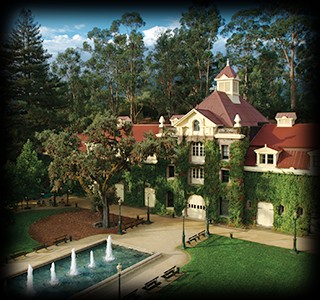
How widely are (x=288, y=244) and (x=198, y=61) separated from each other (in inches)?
1480

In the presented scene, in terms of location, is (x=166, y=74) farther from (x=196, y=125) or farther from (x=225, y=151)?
(x=225, y=151)

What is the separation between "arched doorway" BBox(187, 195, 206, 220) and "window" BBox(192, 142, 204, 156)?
4.29 m

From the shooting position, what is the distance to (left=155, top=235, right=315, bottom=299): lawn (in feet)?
56.0

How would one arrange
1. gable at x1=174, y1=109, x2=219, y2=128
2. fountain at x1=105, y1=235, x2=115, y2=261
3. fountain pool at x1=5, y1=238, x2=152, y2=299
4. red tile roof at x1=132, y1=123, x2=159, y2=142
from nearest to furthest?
fountain pool at x1=5, y1=238, x2=152, y2=299
fountain at x1=105, y1=235, x2=115, y2=261
gable at x1=174, y1=109, x2=219, y2=128
red tile roof at x1=132, y1=123, x2=159, y2=142

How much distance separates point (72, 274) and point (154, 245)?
6.95 m

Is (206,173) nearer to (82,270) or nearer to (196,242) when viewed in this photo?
(196,242)

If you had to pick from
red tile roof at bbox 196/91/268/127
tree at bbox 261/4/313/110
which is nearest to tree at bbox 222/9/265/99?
tree at bbox 261/4/313/110

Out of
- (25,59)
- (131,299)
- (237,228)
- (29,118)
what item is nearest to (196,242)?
(237,228)

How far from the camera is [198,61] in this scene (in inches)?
2147

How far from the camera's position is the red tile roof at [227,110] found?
31652 mm

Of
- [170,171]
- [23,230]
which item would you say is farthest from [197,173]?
[23,230]

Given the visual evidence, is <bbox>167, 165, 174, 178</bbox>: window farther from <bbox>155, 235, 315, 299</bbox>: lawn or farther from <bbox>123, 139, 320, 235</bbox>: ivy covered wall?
<bbox>155, 235, 315, 299</bbox>: lawn

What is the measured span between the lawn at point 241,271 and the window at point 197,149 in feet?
30.5

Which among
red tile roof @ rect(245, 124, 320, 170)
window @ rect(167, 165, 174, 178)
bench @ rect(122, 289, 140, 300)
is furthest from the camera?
window @ rect(167, 165, 174, 178)
